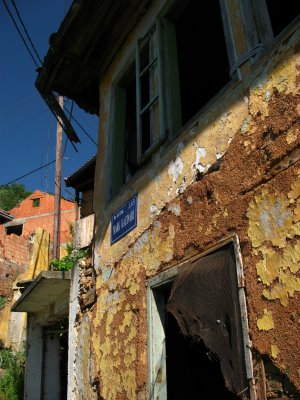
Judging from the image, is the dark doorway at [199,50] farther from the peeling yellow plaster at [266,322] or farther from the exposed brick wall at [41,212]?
the exposed brick wall at [41,212]

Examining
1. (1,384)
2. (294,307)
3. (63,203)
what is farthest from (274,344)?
(63,203)

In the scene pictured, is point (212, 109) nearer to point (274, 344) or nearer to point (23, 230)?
point (274, 344)

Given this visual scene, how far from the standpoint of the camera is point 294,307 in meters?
2.34

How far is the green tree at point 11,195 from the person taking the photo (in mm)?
42062

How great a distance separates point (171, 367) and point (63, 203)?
94.1 feet

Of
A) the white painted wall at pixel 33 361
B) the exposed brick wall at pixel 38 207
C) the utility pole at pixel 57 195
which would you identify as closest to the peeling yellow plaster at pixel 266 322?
the white painted wall at pixel 33 361

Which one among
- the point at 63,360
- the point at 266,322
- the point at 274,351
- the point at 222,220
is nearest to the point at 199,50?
the point at 222,220

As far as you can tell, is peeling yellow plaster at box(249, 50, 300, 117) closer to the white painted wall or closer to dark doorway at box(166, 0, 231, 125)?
dark doorway at box(166, 0, 231, 125)

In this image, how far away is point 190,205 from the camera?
344 cm

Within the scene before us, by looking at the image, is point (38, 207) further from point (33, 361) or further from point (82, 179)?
point (33, 361)

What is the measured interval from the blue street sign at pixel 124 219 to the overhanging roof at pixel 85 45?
2.26 m

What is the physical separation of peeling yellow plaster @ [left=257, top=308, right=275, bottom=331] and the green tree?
41048 millimetres

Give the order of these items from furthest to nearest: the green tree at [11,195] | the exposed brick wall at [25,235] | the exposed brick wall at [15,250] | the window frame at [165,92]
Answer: the green tree at [11,195] < the exposed brick wall at [15,250] < the exposed brick wall at [25,235] < the window frame at [165,92]

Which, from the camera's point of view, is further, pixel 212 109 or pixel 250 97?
pixel 212 109
